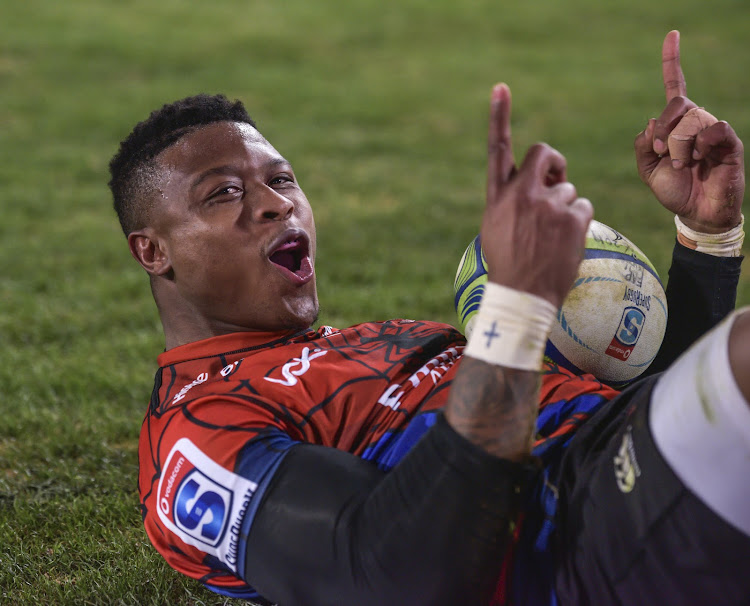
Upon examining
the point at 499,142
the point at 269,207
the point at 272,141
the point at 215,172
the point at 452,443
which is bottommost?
the point at 272,141

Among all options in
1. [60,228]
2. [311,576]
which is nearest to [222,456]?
[311,576]

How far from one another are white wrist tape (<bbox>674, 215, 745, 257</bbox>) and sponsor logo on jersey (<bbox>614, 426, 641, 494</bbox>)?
1215 millimetres

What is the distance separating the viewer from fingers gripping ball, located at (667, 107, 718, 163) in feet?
9.30

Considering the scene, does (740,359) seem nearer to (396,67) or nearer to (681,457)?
(681,457)

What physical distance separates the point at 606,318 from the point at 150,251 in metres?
1.57

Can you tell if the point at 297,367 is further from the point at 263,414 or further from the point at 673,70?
the point at 673,70

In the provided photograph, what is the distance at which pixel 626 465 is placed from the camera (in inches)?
77.7

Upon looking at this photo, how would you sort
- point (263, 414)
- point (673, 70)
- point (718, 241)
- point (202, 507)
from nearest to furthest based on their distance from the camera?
point (202, 507) → point (263, 414) → point (718, 241) → point (673, 70)

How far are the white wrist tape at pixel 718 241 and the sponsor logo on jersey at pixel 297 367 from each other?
52.2 inches

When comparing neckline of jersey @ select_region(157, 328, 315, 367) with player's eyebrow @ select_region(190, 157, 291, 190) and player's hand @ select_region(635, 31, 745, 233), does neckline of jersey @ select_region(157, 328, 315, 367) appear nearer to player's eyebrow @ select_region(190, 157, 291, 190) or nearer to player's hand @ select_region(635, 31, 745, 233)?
player's eyebrow @ select_region(190, 157, 291, 190)

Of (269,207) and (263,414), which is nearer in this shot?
(263,414)

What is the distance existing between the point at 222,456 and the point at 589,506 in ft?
2.89

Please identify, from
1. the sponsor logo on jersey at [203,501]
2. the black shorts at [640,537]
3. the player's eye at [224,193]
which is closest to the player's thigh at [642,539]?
the black shorts at [640,537]

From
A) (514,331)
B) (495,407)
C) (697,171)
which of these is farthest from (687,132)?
(495,407)
